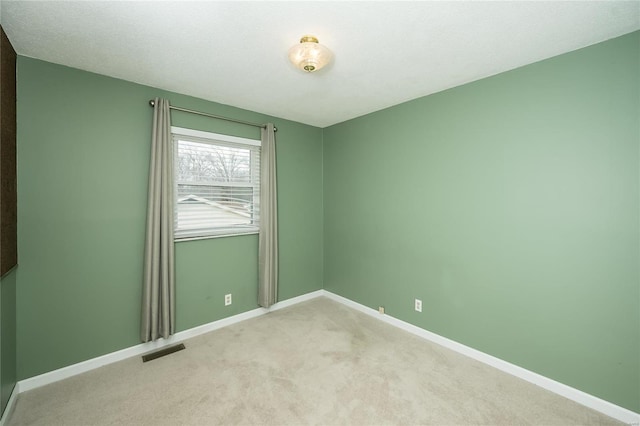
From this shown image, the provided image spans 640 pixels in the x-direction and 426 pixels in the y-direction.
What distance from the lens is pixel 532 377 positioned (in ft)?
6.92

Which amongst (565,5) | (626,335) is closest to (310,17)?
(565,5)

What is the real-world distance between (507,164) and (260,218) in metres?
2.62

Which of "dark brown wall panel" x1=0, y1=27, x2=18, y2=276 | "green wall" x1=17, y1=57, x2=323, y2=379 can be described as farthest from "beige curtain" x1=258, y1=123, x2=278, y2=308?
"dark brown wall panel" x1=0, y1=27, x2=18, y2=276

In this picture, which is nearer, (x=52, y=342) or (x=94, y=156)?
(x=52, y=342)

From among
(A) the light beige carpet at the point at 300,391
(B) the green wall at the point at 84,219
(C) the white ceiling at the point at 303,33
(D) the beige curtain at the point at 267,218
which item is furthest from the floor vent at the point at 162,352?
(C) the white ceiling at the point at 303,33

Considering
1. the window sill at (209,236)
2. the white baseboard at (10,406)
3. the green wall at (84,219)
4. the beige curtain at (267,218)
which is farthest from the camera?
the beige curtain at (267,218)

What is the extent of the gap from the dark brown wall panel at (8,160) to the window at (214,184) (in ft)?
3.60

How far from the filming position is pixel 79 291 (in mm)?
2244

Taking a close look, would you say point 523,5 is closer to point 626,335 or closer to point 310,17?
point 310,17

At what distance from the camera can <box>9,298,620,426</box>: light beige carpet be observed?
69.1 inches

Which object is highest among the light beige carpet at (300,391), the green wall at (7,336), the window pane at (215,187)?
the window pane at (215,187)

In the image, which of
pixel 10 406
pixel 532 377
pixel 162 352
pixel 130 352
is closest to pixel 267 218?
pixel 162 352

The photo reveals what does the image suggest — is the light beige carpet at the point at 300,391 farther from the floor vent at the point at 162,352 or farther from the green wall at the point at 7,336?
the green wall at the point at 7,336

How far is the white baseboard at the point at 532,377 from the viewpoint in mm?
1759
